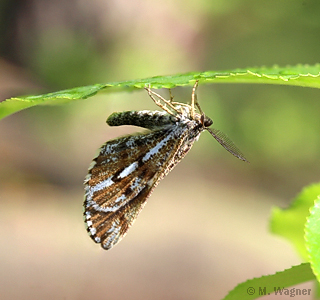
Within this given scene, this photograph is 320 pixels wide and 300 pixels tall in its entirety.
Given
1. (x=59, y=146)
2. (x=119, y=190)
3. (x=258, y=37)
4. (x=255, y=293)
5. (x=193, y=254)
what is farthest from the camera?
(x=258, y=37)

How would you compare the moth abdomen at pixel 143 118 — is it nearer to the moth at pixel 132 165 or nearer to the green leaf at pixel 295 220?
the moth at pixel 132 165

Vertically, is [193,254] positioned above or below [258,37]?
below

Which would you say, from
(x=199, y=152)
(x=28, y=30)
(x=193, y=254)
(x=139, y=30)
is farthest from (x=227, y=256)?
(x=28, y=30)

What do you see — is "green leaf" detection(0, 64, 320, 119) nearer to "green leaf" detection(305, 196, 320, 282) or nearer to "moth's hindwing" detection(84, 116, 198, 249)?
"green leaf" detection(305, 196, 320, 282)

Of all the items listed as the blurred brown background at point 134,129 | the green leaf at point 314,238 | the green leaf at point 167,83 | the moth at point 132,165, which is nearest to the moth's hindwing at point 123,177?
the moth at point 132,165

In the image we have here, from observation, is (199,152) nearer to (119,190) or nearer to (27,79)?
(27,79)

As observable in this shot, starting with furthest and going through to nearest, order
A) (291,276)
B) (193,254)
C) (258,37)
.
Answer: (258,37), (193,254), (291,276)

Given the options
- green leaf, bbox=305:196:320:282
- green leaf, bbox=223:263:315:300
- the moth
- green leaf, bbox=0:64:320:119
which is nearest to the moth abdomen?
the moth
